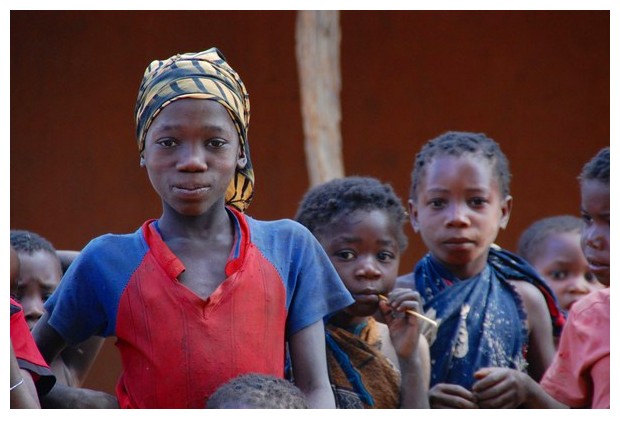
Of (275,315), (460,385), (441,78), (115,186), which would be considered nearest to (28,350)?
(275,315)

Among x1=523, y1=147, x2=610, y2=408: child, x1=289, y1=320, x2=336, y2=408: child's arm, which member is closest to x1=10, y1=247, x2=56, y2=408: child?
x1=289, y1=320, x2=336, y2=408: child's arm

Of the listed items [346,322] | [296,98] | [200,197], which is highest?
[296,98]

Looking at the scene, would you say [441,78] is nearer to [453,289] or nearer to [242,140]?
[453,289]

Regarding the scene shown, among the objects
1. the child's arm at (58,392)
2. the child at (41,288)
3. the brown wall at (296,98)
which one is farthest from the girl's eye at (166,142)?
the brown wall at (296,98)

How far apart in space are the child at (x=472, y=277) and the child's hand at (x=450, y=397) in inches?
3.8

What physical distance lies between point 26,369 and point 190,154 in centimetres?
66

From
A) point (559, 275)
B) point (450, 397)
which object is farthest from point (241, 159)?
point (559, 275)

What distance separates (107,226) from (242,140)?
14.8 ft

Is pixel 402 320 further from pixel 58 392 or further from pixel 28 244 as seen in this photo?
pixel 28 244

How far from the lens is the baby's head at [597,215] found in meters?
3.18

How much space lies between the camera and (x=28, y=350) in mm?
2598

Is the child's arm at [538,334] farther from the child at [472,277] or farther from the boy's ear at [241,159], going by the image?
the boy's ear at [241,159]

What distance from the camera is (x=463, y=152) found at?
377cm

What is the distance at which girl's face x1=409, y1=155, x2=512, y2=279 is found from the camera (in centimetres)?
363
